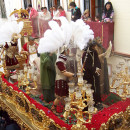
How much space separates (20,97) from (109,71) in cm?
134

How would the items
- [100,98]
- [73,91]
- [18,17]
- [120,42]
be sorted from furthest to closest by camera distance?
[18,17]
[100,98]
[120,42]
[73,91]

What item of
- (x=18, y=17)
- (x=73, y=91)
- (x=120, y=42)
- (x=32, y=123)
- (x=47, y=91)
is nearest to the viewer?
(x=73, y=91)

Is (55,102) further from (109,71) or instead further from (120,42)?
(120,42)

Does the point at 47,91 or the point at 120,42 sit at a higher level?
the point at 120,42

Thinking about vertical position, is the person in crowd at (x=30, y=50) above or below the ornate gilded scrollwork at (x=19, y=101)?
above

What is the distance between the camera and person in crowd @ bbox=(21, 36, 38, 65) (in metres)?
3.29

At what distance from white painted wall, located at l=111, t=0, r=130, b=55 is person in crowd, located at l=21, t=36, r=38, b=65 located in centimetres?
153

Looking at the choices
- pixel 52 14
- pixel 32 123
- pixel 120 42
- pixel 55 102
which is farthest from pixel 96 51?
pixel 32 123

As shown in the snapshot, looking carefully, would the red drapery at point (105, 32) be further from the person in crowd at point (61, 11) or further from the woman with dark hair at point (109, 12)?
the person in crowd at point (61, 11)

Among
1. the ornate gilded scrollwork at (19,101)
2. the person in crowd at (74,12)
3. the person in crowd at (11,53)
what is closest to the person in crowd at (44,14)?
the person in crowd at (74,12)

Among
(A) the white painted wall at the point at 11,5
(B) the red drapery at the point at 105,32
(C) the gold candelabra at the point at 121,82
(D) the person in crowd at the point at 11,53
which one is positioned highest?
(A) the white painted wall at the point at 11,5

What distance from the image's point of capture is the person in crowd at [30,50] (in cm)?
329

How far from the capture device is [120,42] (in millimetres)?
2162

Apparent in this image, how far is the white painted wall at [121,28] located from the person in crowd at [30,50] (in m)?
1.53
